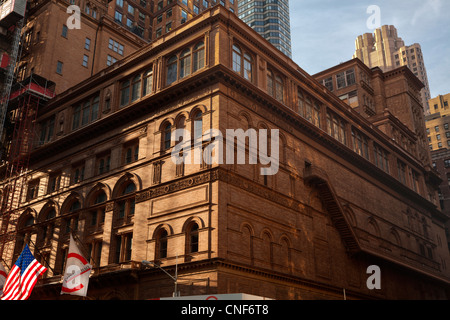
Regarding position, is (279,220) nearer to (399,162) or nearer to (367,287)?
(367,287)

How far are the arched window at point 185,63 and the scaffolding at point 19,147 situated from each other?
2032 cm

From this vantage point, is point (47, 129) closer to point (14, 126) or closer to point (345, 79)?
point (14, 126)

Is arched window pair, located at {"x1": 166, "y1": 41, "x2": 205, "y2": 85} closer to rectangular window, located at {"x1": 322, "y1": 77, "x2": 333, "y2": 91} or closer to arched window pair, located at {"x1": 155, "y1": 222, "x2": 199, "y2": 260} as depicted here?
arched window pair, located at {"x1": 155, "y1": 222, "x2": 199, "y2": 260}

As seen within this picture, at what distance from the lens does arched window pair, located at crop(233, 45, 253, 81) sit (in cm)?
3750

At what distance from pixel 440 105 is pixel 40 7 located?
12898cm

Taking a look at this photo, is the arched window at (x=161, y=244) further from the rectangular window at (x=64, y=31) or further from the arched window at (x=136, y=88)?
the rectangular window at (x=64, y=31)

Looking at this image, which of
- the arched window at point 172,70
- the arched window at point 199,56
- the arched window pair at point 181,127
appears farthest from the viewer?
the arched window at point 172,70

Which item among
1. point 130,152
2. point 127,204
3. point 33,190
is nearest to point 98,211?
point 127,204

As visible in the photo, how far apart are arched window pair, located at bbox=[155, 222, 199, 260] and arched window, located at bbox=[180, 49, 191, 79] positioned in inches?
502

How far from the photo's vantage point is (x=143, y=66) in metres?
41.2

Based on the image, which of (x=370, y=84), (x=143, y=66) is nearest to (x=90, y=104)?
(x=143, y=66)

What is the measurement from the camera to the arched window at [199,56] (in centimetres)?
3675

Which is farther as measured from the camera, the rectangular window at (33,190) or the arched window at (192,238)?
the rectangular window at (33,190)

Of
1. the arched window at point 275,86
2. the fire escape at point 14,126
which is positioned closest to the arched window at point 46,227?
the fire escape at point 14,126
